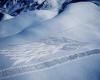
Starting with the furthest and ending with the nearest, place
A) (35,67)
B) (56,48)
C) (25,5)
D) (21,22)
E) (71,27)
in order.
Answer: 1. (25,5)
2. (21,22)
3. (71,27)
4. (56,48)
5. (35,67)

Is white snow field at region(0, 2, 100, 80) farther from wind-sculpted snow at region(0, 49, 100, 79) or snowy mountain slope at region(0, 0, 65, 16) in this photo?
snowy mountain slope at region(0, 0, 65, 16)

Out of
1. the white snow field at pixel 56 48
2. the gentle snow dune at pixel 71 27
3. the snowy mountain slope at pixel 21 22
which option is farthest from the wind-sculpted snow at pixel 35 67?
the snowy mountain slope at pixel 21 22

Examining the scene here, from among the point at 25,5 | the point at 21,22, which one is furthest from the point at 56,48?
the point at 25,5

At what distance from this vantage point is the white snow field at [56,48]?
0.86 meters

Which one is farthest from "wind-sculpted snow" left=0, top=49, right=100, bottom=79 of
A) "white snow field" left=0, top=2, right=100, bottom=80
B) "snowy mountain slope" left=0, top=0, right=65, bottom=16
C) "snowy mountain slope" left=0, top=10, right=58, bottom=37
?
"snowy mountain slope" left=0, top=0, right=65, bottom=16

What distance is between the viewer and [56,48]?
1012 millimetres

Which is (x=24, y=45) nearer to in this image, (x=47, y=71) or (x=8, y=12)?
(x=47, y=71)

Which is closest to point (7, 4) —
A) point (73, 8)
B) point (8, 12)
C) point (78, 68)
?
point (8, 12)

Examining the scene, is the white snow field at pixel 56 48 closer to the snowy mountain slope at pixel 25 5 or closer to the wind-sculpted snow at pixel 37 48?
the wind-sculpted snow at pixel 37 48

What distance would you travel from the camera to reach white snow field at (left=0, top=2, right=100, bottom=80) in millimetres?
861

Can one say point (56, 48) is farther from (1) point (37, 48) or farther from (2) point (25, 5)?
(2) point (25, 5)

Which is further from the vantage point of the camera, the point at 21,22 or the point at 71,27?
the point at 21,22

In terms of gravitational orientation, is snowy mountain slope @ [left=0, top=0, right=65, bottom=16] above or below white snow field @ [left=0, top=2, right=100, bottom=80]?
below

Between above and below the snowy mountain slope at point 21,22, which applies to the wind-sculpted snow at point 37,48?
above
